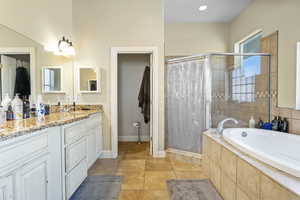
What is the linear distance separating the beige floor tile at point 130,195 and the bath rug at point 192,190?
343 millimetres

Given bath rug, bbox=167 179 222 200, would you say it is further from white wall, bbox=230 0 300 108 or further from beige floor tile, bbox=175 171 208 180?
white wall, bbox=230 0 300 108

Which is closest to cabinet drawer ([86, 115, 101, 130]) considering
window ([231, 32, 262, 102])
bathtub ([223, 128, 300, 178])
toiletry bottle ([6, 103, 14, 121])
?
toiletry bottle ([6, 103, 14, 121])

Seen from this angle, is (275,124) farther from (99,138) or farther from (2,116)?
(2,116)

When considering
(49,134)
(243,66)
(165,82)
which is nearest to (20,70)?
(49,134)

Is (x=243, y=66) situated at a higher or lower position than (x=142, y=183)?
higher

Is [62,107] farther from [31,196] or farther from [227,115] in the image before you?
[227,115]

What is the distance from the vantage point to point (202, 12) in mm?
3523

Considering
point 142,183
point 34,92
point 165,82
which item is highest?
point 165,82

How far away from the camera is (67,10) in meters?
2.73

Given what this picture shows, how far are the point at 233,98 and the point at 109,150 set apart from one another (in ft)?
7.51

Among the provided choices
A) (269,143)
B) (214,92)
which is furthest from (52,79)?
(269,143)

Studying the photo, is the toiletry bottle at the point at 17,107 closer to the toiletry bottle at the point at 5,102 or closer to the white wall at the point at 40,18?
the toiletry bottle at the point at 5,102

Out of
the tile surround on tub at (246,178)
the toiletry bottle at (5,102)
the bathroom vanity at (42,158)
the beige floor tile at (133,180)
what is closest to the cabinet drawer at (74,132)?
the bathroom vanity at (42,158)

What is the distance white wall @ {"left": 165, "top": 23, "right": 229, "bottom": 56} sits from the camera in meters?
3.96
